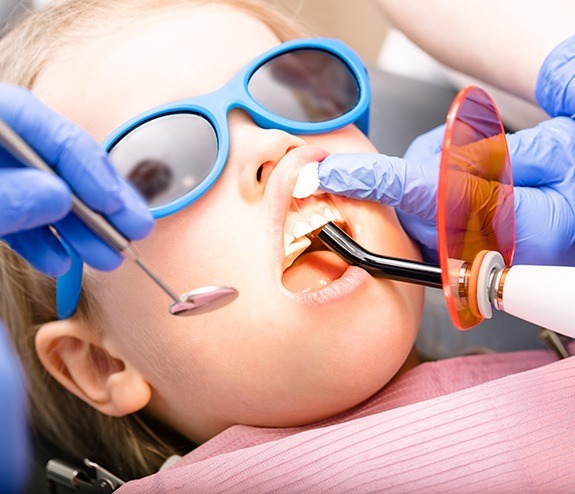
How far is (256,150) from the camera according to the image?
90 cm

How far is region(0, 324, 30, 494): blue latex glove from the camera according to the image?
2.36 ft

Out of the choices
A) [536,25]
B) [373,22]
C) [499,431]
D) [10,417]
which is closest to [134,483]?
[10,417]

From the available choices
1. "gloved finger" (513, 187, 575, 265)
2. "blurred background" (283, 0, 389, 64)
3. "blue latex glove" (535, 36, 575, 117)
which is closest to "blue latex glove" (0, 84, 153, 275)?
"gloved finger" (513, 187, 575, 265)

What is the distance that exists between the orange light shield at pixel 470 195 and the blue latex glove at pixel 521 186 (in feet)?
0.26

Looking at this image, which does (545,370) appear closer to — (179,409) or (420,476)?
(420,476)

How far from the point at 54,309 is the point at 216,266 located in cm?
32

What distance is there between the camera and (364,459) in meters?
0.87

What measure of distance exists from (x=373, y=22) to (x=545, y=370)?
1.46 metres

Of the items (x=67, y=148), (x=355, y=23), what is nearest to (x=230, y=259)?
(x=67, y=148)

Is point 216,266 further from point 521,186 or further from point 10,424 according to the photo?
point 521,186

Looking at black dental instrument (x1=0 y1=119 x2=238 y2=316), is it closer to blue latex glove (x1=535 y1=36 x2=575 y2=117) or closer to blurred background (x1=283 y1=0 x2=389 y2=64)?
blue latex glove (x1=535 y1=36 x2=575 y2=117)

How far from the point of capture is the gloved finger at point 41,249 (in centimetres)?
80

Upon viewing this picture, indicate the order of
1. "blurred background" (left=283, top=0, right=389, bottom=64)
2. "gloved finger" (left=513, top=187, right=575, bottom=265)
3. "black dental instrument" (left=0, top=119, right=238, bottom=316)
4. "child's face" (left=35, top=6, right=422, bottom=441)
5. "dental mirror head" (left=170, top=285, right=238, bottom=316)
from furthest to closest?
1. "blurred background" (left=283, top=0, right=389, bottom=64)
2. "gloved finger" (left=513, top=187, right=575, bottom=265)
3. "child's face" (left=35, top=6, right=422, bottom=441)
4. "dental mirror head" (left=170, top=285, right=238, bottom=316)
5. "black dental instrument" (left=0, top=119, right=238, bottom=316)

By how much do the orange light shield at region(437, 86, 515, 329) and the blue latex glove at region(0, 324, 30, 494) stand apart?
39cm
